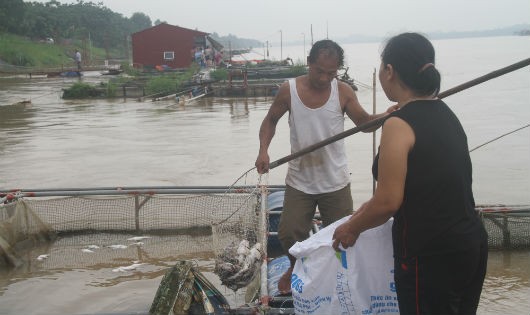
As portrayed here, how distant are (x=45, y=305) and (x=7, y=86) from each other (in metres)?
34.3

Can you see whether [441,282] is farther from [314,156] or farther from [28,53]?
[28,53]

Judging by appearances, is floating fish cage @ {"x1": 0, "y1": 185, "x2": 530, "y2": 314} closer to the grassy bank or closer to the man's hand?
the man's hand

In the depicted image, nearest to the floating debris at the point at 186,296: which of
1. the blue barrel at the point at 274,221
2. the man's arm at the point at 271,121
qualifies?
the man's arm at the point at 271,121

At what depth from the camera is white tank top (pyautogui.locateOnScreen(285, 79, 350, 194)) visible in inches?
142

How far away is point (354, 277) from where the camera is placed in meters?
2.47

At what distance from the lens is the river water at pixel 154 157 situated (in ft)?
16.8

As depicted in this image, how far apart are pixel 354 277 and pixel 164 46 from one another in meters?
44.2

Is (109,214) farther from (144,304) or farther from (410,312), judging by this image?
(410,312)

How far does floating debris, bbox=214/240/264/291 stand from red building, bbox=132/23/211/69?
42.8 m

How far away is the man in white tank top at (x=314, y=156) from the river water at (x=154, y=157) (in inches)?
45.1

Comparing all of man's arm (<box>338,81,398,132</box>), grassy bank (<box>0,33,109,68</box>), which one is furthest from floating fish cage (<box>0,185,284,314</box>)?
grassy bank (<box>0,33,109,68</box>)

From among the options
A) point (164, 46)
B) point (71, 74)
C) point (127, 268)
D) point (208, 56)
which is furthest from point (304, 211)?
point (208, 56)

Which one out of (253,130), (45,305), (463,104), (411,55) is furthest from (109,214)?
(463,104)

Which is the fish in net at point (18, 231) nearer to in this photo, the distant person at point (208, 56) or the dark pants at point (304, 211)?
the dark pants at point (304, 211)
